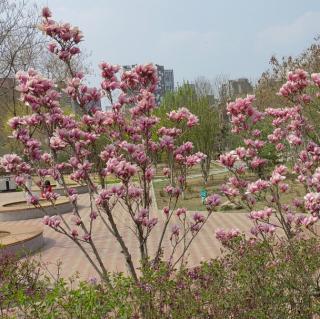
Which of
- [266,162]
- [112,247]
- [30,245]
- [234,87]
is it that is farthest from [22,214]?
[234,87]

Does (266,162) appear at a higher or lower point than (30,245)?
higher

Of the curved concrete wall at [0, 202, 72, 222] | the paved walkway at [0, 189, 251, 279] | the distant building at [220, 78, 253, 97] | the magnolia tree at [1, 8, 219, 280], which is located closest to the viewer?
the magnolia tree at [1, 8, 219, 280]

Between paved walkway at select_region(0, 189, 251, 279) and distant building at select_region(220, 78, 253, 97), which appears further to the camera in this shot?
distant building at select_region(220, 78, 253, 97)

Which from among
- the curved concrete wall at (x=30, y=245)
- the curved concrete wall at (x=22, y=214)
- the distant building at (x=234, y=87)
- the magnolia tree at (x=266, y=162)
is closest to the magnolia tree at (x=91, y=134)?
the magnolia tree at (x=266, y=162)

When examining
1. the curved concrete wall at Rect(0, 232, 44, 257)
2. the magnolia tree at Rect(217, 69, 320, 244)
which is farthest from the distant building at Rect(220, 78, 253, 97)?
the magnolia tree at Rect(217, 69, 320, 244)

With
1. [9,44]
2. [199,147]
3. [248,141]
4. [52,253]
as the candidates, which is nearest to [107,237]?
[52,253]

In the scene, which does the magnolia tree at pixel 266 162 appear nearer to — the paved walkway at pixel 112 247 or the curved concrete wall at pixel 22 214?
the paved walkway at pixel 112 247

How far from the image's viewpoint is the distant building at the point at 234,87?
193ft

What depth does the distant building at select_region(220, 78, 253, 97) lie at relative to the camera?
58.8 m

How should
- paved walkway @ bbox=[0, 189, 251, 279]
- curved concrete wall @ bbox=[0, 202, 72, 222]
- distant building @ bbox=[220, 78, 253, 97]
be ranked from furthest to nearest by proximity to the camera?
distant building @ bbox=[220, 78, 253, 97], curved concrete wall @ bbox=[0, 202, 72, 222], paved walkway @ bbox=[0, 189, 251, 279]

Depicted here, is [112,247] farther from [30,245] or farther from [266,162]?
[266,162]

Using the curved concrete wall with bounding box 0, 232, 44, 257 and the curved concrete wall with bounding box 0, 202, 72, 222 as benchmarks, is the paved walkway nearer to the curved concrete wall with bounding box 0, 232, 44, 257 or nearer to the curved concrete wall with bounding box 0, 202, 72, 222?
the curved concrete wall with bounding box 0, 232, 44, 257

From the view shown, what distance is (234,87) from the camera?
66750 mm

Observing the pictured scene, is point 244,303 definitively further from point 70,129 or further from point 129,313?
point 70,129
